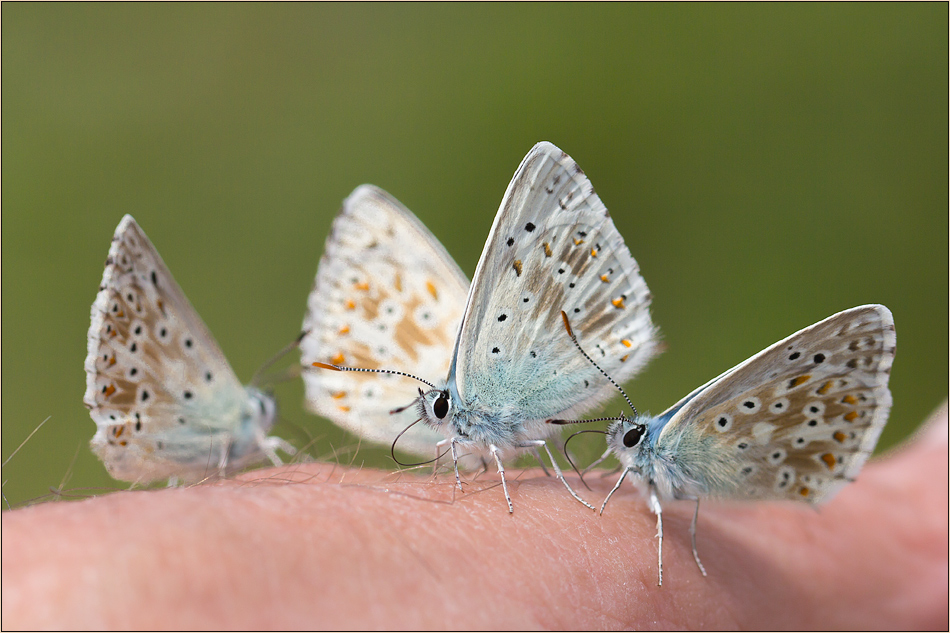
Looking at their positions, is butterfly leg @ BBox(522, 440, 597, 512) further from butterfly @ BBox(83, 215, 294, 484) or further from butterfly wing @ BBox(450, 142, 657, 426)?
butterfly @ BBox(83, 215, 294, 484)

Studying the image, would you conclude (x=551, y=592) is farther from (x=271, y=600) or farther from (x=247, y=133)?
(x=247, y=133)

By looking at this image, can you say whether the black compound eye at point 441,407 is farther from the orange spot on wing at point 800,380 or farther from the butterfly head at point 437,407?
the orange spot on wing at point 800,380

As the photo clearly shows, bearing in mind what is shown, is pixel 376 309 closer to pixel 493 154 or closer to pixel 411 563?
pixel 411 563

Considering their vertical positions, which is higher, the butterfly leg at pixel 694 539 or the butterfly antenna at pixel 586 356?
the butterfly antenna at pixel 586 356

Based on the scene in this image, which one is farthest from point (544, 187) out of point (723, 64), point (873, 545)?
point (723, 64)

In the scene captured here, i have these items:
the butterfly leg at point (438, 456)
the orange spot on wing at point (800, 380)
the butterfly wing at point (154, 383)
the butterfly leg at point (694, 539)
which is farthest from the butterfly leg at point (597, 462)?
the butterfly wing at point (154, 383)

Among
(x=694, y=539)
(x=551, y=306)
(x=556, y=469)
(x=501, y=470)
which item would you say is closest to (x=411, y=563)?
(x=501, y=470)

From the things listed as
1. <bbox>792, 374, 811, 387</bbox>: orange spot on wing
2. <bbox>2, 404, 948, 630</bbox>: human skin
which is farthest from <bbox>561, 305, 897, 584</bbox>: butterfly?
<bbox>2, 404, 948, 630</bbox>: human skin
